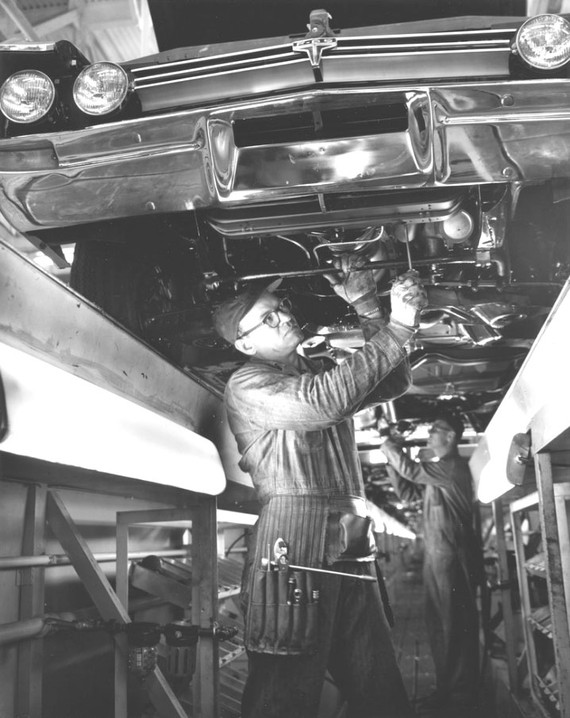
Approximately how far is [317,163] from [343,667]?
50.0 inches

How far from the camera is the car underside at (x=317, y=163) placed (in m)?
1.47

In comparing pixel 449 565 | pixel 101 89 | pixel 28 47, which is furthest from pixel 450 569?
pixel 28 47

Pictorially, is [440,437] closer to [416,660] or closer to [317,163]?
[416,660]

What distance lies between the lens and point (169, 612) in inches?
132

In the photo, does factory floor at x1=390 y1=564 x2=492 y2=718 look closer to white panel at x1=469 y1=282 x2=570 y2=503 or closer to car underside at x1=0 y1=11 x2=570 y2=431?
white panel at x1=469 y1=282 x2=570 y2=503

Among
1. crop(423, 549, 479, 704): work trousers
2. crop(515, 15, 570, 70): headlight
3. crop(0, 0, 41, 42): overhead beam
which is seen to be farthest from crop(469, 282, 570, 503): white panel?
crop(0, 0, 41, 42): overhead beam

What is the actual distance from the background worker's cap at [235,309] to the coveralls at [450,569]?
2098 mm

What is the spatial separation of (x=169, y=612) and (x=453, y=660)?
4.89 ft

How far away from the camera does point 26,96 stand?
1.62 metres

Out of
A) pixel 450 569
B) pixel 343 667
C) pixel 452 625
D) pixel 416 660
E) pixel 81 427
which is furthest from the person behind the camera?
pixel 416 660

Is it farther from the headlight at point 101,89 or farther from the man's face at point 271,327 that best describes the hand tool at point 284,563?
the headlight at point 101,89

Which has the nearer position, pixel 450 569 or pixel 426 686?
pixel 450 569

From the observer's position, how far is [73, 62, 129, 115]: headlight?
1576 millimetres

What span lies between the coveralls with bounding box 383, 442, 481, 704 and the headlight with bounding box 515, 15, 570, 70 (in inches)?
103
